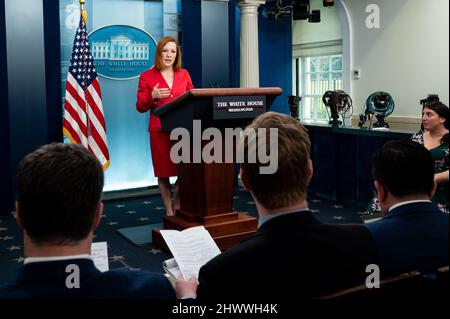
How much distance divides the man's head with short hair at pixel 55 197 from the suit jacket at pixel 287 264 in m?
0.32

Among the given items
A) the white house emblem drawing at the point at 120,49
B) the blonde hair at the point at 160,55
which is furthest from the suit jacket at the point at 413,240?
the white house emblem drawing at the point at 120,49

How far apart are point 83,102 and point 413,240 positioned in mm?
4410

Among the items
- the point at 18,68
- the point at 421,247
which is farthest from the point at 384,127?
the point at 421,247

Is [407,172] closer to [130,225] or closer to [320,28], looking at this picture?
[130,225]

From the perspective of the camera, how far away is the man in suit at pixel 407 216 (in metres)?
1.41

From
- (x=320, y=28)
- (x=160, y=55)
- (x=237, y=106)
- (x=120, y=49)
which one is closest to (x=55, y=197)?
(x=237, y=106)

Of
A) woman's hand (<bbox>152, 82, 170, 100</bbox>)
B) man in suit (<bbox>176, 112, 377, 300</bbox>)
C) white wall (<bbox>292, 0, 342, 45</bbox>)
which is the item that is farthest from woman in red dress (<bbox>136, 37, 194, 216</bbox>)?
white wall (<bbox>292, 0, 342, 45</bbox>)

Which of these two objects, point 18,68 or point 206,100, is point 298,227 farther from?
point 18,68

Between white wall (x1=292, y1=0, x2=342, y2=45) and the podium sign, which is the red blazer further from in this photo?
white wall (x1=292, y1=0, x2=342, y2=45)

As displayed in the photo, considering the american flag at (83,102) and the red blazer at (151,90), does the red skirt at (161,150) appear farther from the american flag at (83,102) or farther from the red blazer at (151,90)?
the american flag at (83,102)

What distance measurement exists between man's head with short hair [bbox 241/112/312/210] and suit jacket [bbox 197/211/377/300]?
53 millimetres

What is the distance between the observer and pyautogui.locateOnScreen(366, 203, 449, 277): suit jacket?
4.61 ft

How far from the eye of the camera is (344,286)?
1.29 meters

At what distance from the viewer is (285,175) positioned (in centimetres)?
136
